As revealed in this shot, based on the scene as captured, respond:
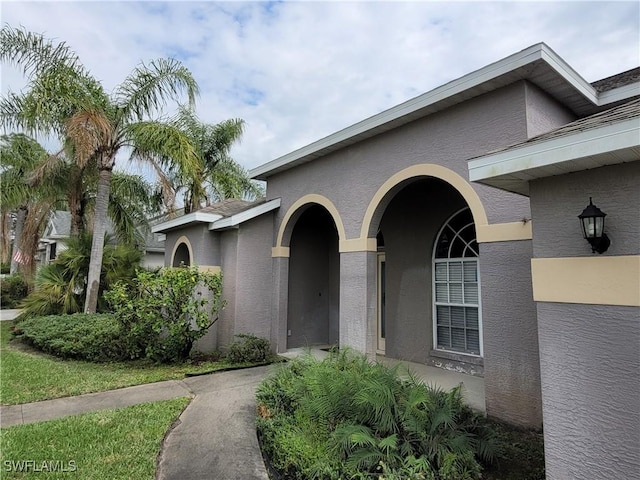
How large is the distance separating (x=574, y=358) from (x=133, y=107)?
43.8 ft

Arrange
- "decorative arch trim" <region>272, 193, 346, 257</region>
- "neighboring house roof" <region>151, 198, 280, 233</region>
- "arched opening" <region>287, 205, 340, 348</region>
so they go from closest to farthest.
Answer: "decorative arch trim" <region>272, 193, 346, 257</region> < "neighboring house roof" <region>151, 198, 280, 233</region> < "arched opening" <region>287, 205, 340, 348</region>

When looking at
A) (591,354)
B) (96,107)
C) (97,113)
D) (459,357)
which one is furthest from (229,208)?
(591,354)

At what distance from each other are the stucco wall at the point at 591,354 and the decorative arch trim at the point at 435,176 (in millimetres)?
2521

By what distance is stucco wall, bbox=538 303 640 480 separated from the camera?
2893mm

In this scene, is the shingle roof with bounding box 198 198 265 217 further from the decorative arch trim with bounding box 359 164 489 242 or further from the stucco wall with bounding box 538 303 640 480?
the stucco wall with bounding box 538 303 640 480

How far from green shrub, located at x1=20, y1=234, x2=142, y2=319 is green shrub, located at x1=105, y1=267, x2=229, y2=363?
4.98m

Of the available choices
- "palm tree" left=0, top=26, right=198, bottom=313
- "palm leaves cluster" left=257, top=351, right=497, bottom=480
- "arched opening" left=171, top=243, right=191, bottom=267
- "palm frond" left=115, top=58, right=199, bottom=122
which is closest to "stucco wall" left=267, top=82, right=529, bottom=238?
"palm leaves cluster" left=257, top=351, right=497, bottom=480

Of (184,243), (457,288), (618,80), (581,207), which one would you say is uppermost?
(618,80)

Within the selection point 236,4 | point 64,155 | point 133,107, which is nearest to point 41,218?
point 64,155

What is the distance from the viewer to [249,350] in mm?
9414

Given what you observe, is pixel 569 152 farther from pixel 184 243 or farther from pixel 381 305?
pixel 184 243

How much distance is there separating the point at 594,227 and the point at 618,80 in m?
5.77

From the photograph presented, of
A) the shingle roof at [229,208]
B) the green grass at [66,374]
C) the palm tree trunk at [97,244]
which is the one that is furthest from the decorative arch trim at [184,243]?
the green grass at [66,374]

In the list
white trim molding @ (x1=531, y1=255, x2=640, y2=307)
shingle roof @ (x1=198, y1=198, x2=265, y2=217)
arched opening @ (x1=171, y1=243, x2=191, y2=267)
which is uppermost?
shingle roof @ (x1=198, y1=198, x2=265, y2=217)
